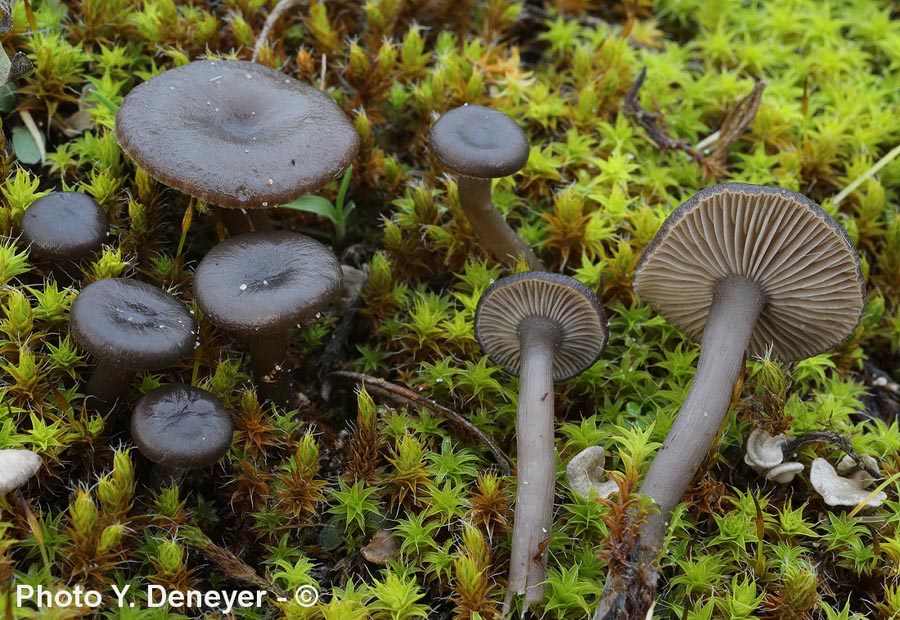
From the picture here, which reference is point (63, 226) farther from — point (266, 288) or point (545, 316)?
point (545, 316)

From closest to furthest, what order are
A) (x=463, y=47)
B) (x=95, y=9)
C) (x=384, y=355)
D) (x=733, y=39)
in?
(x=384, y=355), (x=95, y=9), (x=463, y=47), (x=733, y=39)

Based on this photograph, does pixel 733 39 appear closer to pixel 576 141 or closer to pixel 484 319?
pixel 576 141

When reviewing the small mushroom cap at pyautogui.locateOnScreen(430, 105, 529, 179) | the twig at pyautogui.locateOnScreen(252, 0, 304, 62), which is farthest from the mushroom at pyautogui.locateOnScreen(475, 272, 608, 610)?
the twig at pyautogui.locateOnScreen(252, 0, 304, 62)

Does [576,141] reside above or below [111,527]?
above

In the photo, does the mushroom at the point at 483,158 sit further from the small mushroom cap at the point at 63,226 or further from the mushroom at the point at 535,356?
the small mushroom cap at the point at 63,226

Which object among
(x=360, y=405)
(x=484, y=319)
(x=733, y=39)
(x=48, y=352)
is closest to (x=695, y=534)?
(x=484, y=319)

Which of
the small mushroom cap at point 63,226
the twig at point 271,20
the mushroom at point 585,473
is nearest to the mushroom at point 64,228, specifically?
the small mushroom cap at point 63,226

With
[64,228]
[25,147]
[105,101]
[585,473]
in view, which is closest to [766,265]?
[585,473]
